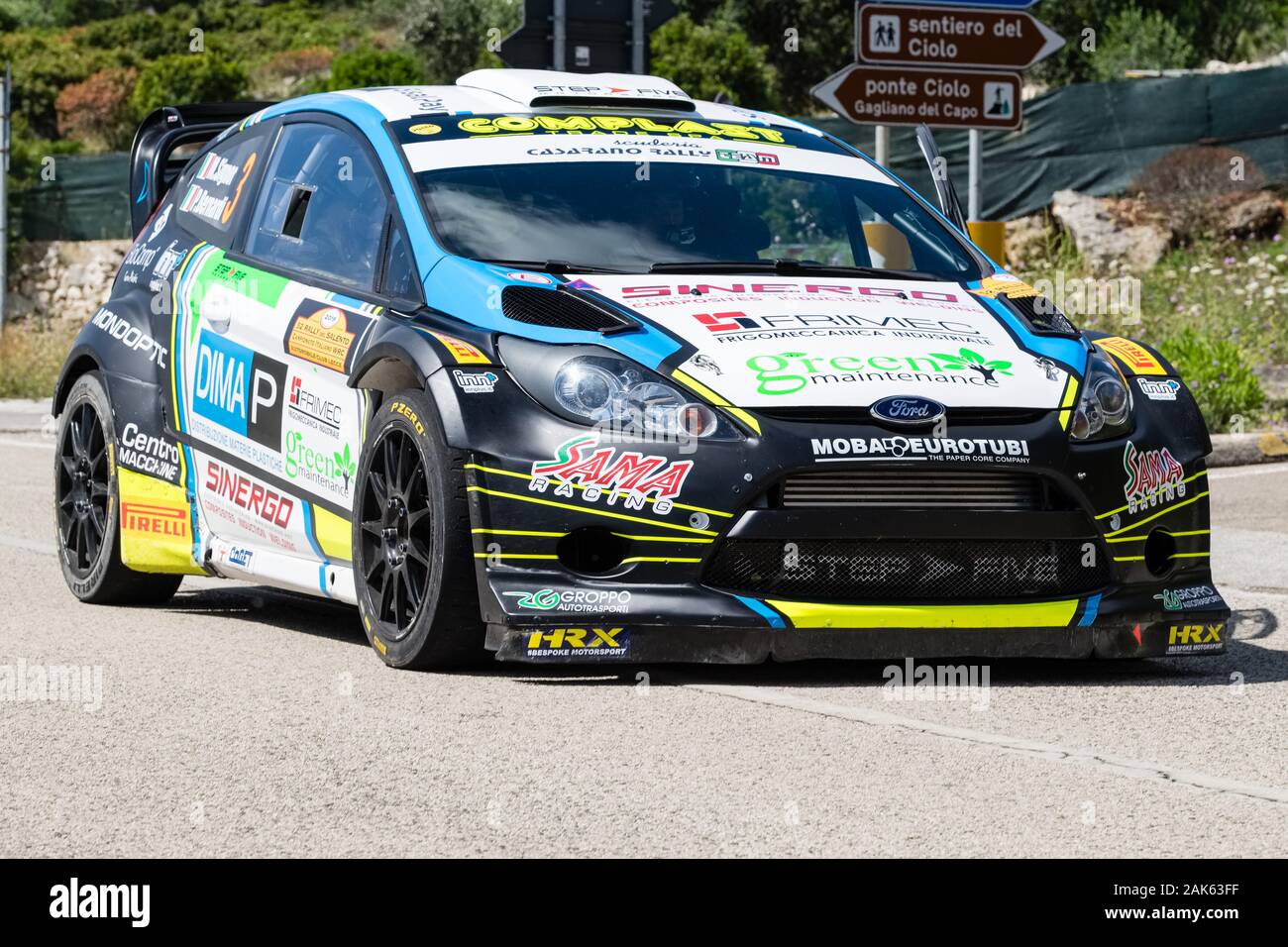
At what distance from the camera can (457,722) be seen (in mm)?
5559

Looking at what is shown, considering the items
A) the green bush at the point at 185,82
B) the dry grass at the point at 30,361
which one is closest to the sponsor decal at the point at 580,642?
the dry grass at the point at 30,361

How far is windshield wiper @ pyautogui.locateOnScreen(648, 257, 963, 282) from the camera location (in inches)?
264

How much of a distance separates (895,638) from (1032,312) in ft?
4.09

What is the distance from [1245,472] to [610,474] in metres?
7.90

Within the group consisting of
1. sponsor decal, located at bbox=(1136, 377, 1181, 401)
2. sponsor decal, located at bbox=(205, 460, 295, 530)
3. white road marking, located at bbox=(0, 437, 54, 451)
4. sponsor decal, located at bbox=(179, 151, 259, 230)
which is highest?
sponsor decal, located at bbox=(179, 151, 259, 230)

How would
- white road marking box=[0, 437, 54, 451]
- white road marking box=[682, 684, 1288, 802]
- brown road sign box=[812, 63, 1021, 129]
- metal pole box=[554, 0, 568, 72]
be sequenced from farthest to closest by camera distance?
1. white road marking box=[0, 437, 54, 451]
2. metal pole box=[554, 0, 568, 72]
3. brown road sign box=[812, 63, 1021, 129]
4. white road marking box=[682, 684, 1288, 802]

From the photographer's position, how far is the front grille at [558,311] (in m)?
6.14

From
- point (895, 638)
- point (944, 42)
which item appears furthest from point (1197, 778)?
point (944, 42)

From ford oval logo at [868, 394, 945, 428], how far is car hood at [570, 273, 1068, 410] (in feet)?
0.07

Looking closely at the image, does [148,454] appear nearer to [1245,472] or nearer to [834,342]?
[834,342]

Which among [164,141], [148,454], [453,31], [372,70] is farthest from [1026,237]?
[453,31]

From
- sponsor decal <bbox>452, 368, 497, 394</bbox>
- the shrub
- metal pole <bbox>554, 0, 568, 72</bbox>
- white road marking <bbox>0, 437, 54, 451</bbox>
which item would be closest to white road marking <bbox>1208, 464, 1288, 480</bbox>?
metal pole <bbox>554, 0, 568, 72</bbox>

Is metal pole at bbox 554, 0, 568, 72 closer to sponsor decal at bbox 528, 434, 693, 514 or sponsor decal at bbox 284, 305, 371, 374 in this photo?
sponsor decal at bbox 284, 305, 371, 374
